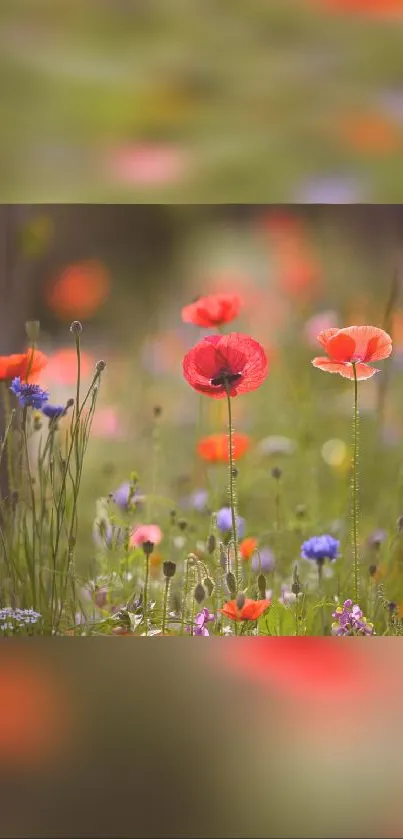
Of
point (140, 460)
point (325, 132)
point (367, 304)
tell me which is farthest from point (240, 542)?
point (325, 132)

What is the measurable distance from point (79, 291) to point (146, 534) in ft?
1.49

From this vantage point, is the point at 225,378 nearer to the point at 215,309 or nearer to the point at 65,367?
the point at 215,309

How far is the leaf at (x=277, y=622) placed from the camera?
121cm

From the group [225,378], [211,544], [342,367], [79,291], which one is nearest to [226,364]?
[225,378]

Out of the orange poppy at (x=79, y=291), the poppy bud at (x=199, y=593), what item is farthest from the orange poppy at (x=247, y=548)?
the orange poppy at (x=79, y=291)

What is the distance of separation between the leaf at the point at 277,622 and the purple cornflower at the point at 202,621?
0.24ft

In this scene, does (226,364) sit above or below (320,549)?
above

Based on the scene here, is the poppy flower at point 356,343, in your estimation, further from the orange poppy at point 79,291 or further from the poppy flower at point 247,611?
the orange poppy at point 79,291

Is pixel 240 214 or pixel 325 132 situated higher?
pixel 240 214

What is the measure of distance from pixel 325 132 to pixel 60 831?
80 cm

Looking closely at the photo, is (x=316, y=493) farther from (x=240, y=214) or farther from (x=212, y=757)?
(x=212, y=757)

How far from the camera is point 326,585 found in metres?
1.30

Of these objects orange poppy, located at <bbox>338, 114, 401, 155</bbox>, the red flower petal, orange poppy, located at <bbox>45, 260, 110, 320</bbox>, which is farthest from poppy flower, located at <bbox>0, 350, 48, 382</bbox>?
orange poppy, located at <bbox>338, 114, 401, 155</bbox>

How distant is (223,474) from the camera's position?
143cm
